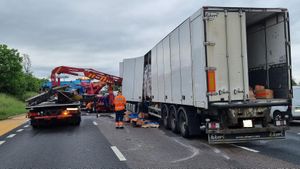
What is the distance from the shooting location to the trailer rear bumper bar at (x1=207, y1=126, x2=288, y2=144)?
820cm

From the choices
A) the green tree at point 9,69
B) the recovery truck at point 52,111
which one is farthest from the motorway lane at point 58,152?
the green tree at point 9,69

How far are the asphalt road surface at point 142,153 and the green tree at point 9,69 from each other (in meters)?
23.7

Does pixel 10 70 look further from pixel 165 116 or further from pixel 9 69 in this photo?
pixel 165 116

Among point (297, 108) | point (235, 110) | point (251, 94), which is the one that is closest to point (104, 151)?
point (235, 110)

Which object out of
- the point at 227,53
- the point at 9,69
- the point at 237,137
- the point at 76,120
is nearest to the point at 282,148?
the point at 237,137

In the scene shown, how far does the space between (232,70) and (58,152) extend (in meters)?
4.95

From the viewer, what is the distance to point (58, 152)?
8.12m

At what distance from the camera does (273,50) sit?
30.0 feet

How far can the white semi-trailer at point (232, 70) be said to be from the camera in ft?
26.9

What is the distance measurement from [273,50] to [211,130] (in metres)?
3.05

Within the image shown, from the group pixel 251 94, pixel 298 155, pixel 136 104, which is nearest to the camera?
pixel 298 155

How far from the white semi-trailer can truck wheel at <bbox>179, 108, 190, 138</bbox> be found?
1.2 inches

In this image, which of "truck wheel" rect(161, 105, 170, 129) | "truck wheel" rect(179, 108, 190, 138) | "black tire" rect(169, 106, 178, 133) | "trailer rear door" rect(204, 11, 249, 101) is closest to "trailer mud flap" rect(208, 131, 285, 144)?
"trailer rear door" rect(204, 11, 249, 101)

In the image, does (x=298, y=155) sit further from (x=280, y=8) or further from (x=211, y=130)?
(x=280, y=8)
